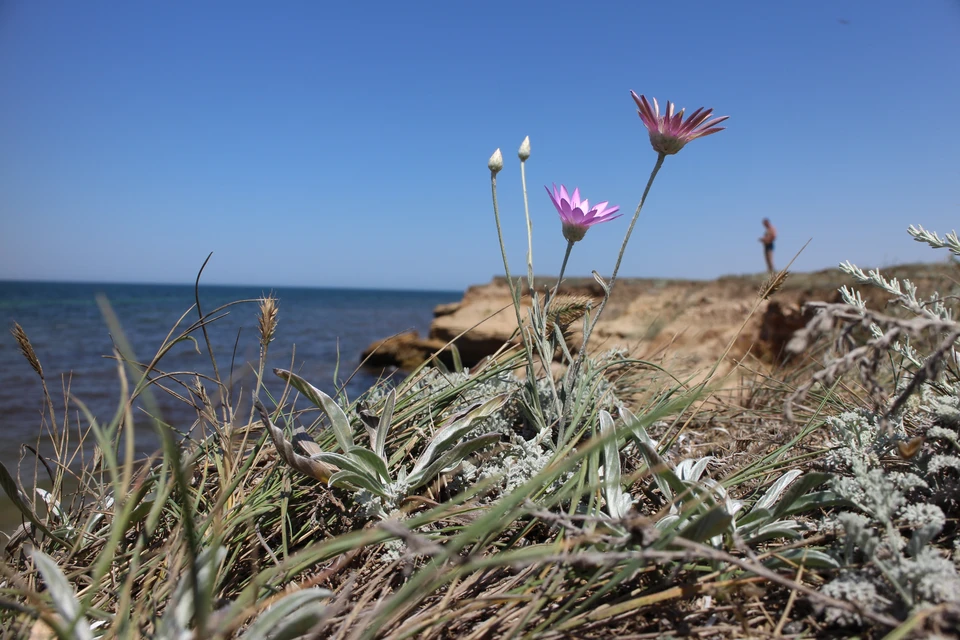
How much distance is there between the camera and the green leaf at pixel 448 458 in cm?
129

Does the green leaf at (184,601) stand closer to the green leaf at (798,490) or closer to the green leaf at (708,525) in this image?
the green leaf at (708,525)

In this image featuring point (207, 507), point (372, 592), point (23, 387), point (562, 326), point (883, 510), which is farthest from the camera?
point (23, 387)

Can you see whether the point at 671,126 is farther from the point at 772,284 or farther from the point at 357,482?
the point at 357,482

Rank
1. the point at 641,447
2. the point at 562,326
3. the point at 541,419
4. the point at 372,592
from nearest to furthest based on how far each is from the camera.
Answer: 1. the point at 372,592
2. the point at 641,447
3. the point at 541,419
4. the point at 562,326

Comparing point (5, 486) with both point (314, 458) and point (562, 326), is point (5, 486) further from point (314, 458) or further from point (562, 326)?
point (562, 326)

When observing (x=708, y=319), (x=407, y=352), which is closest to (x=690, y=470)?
(x=708, y=319)

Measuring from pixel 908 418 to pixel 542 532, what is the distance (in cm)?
96

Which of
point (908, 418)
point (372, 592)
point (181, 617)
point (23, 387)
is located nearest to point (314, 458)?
point (372, 592)

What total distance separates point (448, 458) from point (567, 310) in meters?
0.58

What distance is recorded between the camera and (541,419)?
1.50 meters

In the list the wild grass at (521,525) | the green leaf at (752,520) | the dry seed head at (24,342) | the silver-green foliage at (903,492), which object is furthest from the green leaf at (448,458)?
the dry seed head at (24,342)

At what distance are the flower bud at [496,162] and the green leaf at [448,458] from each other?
27.8 inches

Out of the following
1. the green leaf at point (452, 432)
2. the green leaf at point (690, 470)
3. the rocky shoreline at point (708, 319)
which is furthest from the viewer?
the rocky shoreline at point (708, 319)

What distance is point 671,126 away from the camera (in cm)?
127
